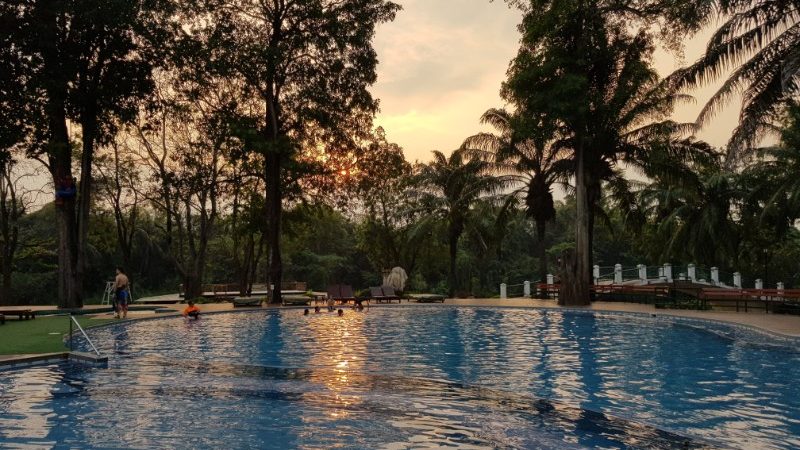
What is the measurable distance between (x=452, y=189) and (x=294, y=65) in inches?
514

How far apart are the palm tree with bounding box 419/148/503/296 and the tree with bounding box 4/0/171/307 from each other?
17977 millimetres

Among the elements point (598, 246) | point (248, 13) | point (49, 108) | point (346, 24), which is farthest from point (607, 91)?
point (598, 246)

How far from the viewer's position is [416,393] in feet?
33.0

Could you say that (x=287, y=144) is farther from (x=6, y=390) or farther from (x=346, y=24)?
(x=6, y=390)

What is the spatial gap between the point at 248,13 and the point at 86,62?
28.7 ft

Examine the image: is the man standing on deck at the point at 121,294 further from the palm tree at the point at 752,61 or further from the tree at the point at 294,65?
the palm tree at the point at 752,61

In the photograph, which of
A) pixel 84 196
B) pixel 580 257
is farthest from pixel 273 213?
pixel 580 257

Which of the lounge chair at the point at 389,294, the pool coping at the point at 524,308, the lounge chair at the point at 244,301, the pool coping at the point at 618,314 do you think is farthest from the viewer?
the lounge chair at the point at 389,294

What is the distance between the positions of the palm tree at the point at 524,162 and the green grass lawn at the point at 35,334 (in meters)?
21.7

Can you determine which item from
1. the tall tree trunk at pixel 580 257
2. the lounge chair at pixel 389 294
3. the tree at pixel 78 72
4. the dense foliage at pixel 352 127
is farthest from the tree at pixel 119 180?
the tall tree trunk at pixel 580 257

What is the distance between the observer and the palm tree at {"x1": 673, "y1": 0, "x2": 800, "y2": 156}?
18016mm

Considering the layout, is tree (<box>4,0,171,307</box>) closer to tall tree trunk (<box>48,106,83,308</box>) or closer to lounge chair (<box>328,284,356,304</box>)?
tall tree trunk (<box>48,106,83,308</box>)

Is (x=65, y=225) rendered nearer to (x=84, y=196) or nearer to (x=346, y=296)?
(x=84, y=196)

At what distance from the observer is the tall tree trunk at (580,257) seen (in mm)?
29391
